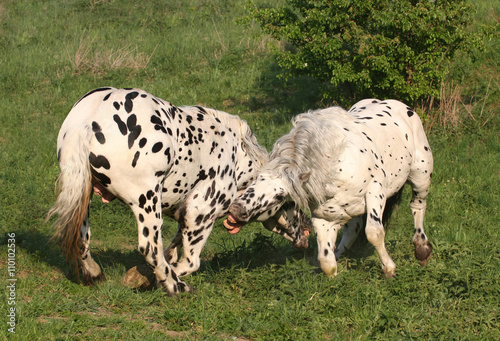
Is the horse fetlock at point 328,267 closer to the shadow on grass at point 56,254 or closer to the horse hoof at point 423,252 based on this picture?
the horse hoof at point 423,252

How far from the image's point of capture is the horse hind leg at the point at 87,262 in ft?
17.5

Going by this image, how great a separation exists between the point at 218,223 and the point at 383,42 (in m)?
4.07

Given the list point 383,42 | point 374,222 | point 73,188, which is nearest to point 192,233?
point 73,188

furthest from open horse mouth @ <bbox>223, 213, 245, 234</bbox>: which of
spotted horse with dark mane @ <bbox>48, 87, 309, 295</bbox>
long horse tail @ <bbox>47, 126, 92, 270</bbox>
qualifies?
long horse tail @ <bbox>47, 126, 92, 270</bbox>

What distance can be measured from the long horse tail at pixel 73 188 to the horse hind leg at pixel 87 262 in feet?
0.65

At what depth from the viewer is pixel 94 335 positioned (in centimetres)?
432

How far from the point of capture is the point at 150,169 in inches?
193

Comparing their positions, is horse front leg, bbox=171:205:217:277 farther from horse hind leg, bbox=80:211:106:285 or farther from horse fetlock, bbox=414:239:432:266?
horse fetlock, bbox=414:239:432:266

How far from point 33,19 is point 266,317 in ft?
46.8

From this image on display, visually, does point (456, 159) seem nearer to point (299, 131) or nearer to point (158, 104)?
point (299, 131)

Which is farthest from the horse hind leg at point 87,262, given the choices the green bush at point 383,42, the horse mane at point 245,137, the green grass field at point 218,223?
the green bush at point 383,42

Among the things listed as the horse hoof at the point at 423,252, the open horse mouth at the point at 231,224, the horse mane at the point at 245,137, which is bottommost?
the horse hoof at the point at 423,252

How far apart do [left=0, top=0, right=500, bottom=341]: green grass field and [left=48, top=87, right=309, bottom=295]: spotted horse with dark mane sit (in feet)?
1.56

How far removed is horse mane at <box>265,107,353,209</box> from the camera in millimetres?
5266
